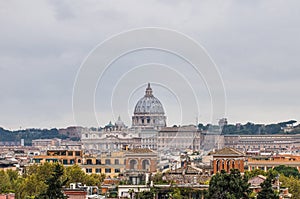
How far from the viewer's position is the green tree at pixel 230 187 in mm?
40125

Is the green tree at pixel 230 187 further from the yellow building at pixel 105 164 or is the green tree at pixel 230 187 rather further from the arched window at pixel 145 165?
the arched window at pixel 145 165

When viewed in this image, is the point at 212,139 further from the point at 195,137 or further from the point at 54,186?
the point at 54,186

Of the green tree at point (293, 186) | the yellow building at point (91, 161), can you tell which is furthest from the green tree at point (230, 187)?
the yellow building at point (91, 161)

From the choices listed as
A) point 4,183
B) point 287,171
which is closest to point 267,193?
point 4,183

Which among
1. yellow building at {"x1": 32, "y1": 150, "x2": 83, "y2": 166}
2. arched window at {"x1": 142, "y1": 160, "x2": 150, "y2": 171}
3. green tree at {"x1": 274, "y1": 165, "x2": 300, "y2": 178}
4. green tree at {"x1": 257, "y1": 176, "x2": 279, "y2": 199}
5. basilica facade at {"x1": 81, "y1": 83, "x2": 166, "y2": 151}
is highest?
basilica facade at {"x1": 81, "y1": 83, "x2": 166, "y2": 151}

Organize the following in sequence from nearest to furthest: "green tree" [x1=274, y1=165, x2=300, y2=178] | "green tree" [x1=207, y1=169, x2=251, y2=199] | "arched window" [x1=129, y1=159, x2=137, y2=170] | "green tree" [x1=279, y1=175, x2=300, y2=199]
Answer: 1. "green tree" [x1=207, y1=169, x2=251, y2=199]
2. "green tree" [x1=279, y1=175, x2=300, y2=199]
3. "green tree" [x1=274, y1=165, x2=300, y2=178]
4. "arched window" [x1=129, y1=159, x2=137, y2=170]

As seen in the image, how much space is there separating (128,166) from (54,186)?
2310 inches

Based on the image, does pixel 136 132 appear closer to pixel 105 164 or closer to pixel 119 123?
pixel 119 123

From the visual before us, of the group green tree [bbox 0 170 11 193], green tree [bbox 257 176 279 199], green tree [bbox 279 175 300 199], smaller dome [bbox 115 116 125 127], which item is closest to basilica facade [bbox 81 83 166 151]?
smaller dome [bbox 115 116 125 127]

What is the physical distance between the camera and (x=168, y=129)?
552 feet

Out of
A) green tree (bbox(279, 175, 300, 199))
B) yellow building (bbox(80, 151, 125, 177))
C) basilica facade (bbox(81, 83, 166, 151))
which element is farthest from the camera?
basilica facade (bbox(81, 83, 166, 151))

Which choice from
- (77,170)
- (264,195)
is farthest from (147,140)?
(264,195)

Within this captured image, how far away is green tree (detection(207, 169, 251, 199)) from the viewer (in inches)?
1580

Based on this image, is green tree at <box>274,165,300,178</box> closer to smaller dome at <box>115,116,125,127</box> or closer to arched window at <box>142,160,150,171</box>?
arched window at <box>142,160,150,171</box>
